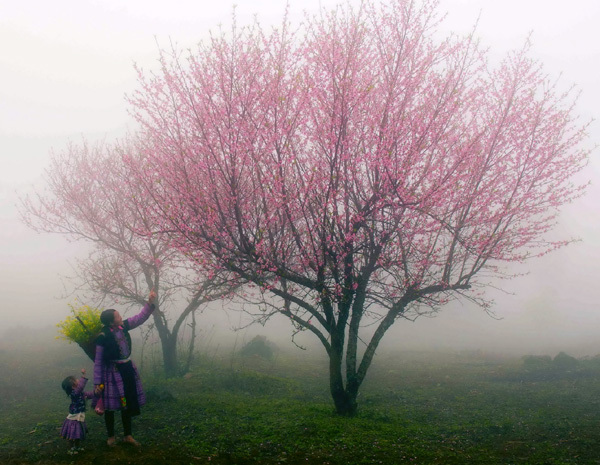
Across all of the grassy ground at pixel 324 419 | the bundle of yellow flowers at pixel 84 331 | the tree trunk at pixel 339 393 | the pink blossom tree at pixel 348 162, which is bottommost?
the grassy ground at pixel 324 419

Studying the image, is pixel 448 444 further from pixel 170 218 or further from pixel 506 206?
pixel 170 218

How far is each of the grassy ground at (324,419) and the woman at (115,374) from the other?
1.98 ft

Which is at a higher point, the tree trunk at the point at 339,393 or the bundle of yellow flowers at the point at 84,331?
the bundle of yellow flowers at the point at 84,331

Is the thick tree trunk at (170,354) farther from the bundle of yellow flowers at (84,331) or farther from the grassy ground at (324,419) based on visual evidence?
the bundle of yellow flowers at (84,331)

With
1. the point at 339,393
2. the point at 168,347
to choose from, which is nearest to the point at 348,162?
the point at 339,393

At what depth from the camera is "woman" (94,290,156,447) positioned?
22.0 feet

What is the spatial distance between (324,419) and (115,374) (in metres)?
4.57

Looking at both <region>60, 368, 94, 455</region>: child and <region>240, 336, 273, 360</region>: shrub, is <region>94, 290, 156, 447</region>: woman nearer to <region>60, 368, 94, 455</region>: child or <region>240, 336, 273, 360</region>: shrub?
<region>60, 368, 94, 455</region>: child

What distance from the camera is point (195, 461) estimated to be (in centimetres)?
643

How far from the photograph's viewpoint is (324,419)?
859cm

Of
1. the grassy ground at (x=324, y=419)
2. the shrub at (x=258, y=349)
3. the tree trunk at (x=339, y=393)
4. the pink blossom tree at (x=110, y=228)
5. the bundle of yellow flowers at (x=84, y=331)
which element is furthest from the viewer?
the shrub at (x=258, y=349)

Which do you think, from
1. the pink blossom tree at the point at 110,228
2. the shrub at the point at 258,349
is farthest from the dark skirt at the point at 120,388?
the shrub at the point at 258,349

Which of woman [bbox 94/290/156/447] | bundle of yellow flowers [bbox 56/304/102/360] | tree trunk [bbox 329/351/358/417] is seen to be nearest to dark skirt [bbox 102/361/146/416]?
woman [bbox 94/290/156/447]

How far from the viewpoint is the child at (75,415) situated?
673 cm
